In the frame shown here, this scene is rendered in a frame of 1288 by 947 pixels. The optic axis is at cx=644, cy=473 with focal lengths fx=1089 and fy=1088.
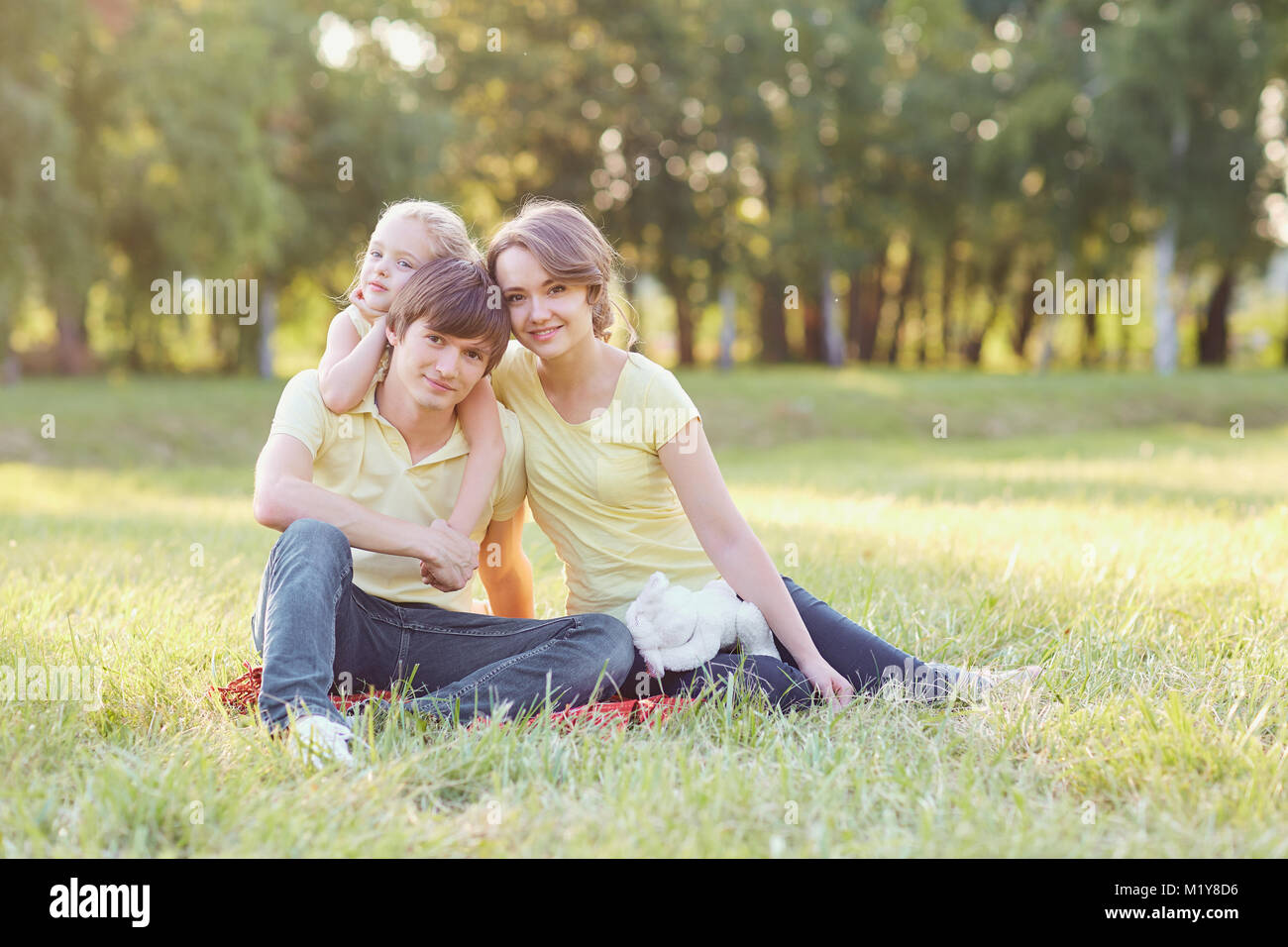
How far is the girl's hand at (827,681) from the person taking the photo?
313 cm

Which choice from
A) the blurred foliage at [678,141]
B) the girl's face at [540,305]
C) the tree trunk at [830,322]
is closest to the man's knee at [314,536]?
the girl's face at [540,305]

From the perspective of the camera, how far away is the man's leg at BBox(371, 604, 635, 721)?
9.81ft

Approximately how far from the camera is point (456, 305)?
3117 millimetres

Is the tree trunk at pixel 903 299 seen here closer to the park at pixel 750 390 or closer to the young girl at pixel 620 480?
the park at pixel 750 390

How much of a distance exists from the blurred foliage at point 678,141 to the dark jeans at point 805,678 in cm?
1472

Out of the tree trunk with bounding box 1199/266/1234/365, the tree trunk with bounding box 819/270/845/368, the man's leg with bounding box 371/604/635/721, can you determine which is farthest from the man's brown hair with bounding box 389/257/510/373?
the tree trunk with bounding box 1199/266/1234/365

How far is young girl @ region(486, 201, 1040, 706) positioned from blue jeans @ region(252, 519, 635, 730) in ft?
0.84

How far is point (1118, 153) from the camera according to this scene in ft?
71.4

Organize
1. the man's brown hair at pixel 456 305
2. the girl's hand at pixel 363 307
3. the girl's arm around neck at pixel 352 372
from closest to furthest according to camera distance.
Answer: the man's brown hair at pixel 456 305 < the girl's arm around neck at pixel 352 372 < the girl's hand at pixel 363 307

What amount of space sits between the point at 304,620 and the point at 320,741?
13.6 inches

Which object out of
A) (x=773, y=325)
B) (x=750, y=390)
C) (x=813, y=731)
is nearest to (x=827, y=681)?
(x=813, y=731)
